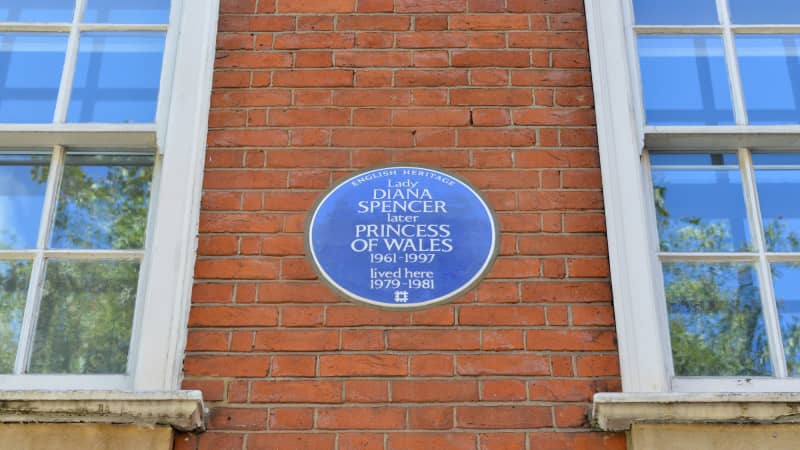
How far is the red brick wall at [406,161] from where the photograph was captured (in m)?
2.86

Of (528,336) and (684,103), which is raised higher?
(684,103)

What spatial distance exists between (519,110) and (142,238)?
4.87ft

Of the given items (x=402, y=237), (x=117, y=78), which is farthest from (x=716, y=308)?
(x=117, y=78)

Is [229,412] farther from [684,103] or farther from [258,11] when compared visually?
[684,103]

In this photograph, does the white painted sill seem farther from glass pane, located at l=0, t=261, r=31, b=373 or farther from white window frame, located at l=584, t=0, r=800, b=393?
white window frame, located at l=584, t=0, r=800, b=393

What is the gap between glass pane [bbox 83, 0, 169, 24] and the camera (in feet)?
11.9

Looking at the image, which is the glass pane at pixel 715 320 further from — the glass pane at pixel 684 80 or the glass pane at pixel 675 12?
the glass pane at pixel 675 12

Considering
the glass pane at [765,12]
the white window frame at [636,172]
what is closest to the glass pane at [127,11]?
the white window frame at [636,172]

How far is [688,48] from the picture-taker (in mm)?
3551

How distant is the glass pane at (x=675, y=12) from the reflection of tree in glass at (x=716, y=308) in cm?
88

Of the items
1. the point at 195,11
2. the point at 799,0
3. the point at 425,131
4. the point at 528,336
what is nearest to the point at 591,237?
the point at 528,336

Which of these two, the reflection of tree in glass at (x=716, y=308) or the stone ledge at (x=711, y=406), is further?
the reflection of tree in glass at (x=716, y=308)

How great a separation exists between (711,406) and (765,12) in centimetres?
178

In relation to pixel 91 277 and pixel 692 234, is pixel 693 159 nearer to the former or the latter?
pixel 692 234
